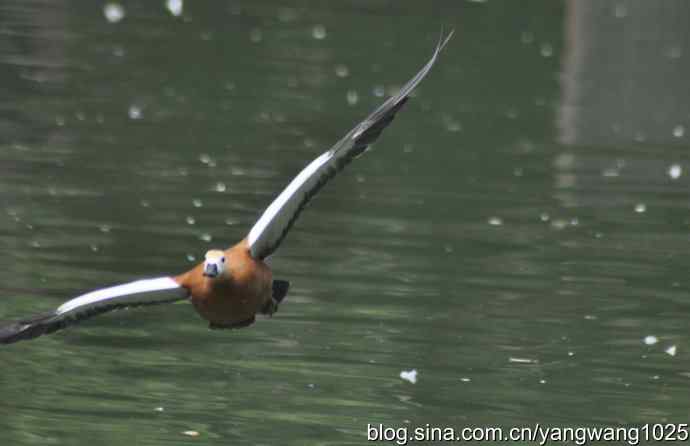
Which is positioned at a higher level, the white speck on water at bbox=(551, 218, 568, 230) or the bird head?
the white speck on water at bbox=(551, 218, 568, 230)

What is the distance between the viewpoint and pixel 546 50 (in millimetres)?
18562

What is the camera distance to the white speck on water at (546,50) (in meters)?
18.3

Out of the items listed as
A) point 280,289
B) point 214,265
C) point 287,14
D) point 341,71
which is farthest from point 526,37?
point 214,265

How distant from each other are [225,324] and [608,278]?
12.0 feet

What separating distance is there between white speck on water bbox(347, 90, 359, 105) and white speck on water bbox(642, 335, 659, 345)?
21.0 ft

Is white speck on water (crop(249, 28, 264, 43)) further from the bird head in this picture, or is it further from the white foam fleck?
the bird head

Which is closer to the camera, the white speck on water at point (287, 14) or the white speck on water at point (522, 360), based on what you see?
the white speck on water at point (522, 360)

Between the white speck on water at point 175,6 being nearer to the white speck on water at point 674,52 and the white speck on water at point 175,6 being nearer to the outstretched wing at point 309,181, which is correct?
the white speck on water at point 674,52

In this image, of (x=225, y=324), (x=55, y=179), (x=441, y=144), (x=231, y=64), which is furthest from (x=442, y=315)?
(x=231, y=64)

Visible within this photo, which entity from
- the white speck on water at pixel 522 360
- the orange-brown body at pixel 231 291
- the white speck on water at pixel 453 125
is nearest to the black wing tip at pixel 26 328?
the orange-brown body at pixel 231 291

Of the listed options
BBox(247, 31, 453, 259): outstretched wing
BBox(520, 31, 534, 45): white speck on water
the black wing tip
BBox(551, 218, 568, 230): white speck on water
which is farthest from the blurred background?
BBox(247, 31, 453, 259): outstretched wing

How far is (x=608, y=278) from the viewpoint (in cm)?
970

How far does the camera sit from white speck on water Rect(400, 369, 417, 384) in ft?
25.5

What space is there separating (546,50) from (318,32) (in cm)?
235
